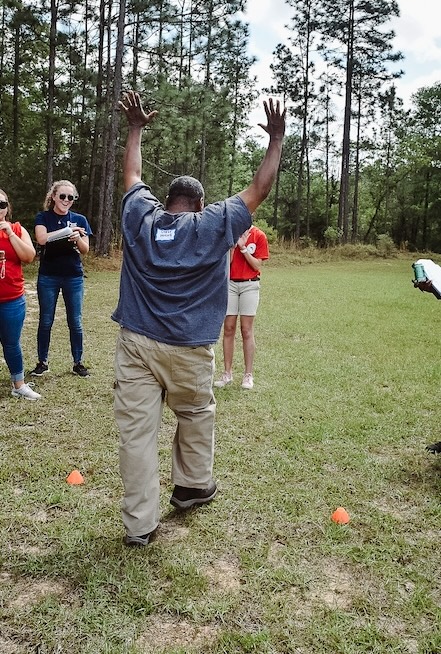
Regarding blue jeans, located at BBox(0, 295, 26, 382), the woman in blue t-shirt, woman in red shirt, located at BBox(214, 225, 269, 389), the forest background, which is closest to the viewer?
blue jeans, located at BBox(0, 295, 26, 382)

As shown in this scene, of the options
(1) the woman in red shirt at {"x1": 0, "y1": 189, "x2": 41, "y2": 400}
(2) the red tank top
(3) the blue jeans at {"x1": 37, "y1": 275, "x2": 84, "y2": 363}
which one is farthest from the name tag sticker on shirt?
(3) the blue jeans at {"x1": 37, "y1": 275, "x2": 84, "y2": 363}

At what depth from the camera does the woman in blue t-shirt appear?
17.1 feet

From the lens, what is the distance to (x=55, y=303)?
554 cm

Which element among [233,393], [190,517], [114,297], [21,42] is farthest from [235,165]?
[190,517]

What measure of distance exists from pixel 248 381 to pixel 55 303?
2.11m

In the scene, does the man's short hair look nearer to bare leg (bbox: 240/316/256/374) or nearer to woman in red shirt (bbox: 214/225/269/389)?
woman in red shirt (bbox: 214/225/269/389)

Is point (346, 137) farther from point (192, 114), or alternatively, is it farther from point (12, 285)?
point (12, 285)

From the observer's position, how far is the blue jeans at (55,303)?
538 centimetres

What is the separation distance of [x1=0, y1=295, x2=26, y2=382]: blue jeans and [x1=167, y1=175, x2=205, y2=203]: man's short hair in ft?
8.18

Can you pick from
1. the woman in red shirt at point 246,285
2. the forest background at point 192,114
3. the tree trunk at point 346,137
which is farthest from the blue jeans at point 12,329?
the tree trunk at point 346,137

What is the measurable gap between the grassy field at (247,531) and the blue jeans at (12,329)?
0.38 metres

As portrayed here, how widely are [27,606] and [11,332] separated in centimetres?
288

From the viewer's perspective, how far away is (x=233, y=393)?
533 centimetres

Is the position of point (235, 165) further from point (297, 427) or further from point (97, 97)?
point (297, 427)
